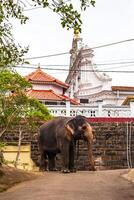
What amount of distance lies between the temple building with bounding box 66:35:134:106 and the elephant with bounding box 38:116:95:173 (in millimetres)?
21466

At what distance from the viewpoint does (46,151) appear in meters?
19.7

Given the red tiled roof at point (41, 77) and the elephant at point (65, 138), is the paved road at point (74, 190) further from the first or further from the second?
the red tiled roof at point (41, 77)

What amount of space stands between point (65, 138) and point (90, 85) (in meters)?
28.9

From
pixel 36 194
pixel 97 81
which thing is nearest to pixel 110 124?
pixel 36 194

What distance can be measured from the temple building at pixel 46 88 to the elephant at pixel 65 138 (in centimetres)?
1555

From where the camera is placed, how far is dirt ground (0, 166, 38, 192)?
12297 millimetres

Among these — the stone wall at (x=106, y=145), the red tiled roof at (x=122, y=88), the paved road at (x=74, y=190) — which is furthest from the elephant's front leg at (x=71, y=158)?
the red tiled roof at (x=122, y=88)

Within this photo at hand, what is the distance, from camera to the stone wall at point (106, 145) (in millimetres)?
23719

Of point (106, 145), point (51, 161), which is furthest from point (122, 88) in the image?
point (51, 161)

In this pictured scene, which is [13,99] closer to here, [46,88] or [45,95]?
[45,95]

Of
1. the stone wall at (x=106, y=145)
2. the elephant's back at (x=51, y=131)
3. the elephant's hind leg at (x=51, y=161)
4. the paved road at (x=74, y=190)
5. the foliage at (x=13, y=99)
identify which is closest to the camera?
the paved road at (x=74, y=190)

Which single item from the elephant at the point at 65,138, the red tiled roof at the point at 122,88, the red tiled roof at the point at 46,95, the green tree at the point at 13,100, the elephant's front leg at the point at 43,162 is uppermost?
the red tiled roof at the point at 122,88

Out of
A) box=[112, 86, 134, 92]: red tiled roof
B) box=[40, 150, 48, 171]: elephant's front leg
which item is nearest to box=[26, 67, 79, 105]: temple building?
box=[112, 86, 134, 92]: red tiled roof

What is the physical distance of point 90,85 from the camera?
4619 cm
